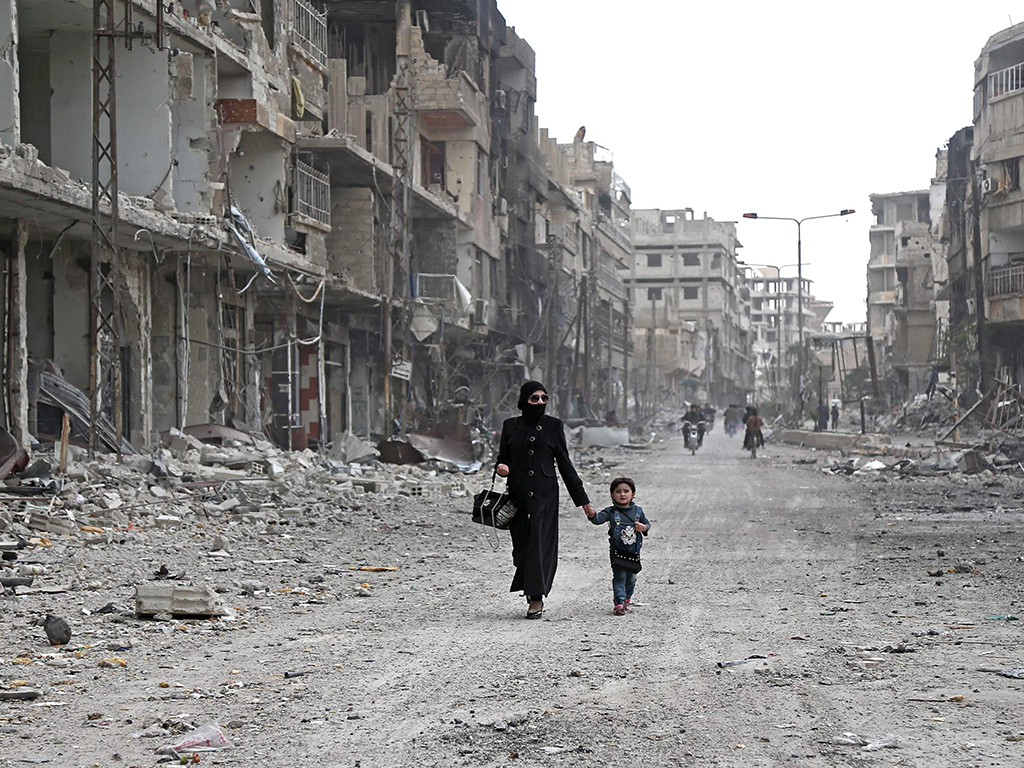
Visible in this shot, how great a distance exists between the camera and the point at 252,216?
27.7 meters

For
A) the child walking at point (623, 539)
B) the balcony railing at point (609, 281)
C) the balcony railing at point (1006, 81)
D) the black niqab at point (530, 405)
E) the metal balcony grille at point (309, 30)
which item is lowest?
the child walking at point (623, 539)

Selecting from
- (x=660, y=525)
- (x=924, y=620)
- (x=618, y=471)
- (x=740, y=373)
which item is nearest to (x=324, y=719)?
(x=924, y=620)

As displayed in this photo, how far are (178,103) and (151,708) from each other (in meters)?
19.1

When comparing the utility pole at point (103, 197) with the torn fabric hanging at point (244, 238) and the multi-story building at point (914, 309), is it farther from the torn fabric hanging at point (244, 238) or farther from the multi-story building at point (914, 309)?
the multi-story building at point (914, 309)

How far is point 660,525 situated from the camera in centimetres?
1658

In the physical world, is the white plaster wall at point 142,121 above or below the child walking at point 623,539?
above

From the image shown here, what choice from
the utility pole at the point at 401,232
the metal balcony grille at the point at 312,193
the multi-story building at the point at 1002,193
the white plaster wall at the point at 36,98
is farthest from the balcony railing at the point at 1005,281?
the white plaster wall at the point at 36,98

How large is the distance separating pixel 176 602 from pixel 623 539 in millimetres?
2900

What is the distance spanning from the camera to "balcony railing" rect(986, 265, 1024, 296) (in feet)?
157

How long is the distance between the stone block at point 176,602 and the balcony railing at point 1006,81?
45875mm

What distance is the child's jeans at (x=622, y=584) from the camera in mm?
8961

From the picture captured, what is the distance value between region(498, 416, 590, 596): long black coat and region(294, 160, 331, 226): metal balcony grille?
796 inches

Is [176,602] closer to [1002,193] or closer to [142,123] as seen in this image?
[142,123]

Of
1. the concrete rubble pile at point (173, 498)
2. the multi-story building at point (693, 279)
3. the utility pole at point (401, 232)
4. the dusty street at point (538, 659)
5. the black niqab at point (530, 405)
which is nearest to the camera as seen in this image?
the dusty street at point (538, 659)
